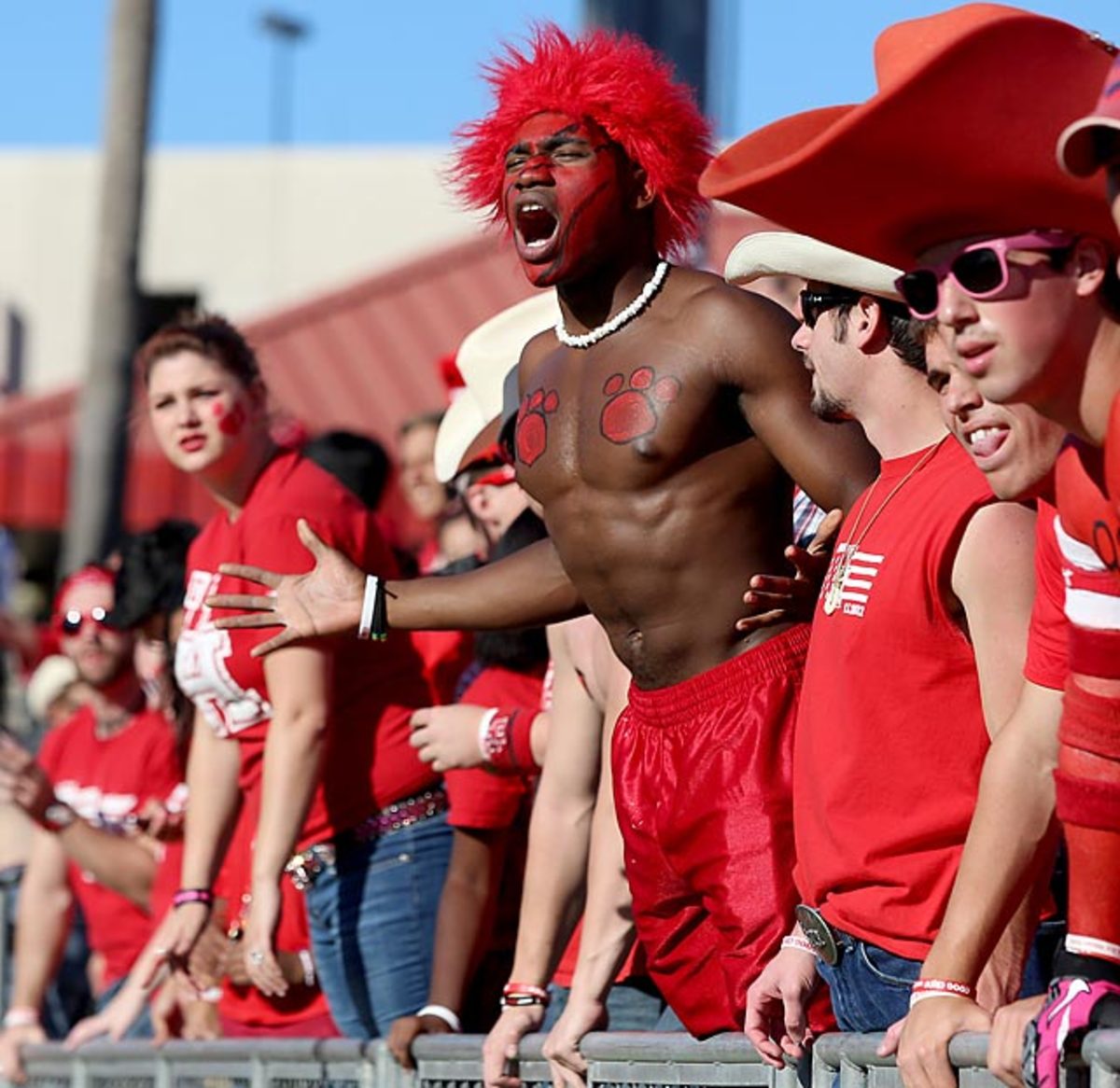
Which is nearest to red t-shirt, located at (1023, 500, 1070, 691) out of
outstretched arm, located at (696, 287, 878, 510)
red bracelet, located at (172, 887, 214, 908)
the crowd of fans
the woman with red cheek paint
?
the crowd of fans

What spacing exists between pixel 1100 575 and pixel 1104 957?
430 mm

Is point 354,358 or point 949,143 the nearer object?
point 949,143

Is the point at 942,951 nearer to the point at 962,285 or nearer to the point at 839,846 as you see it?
the point at 839,846

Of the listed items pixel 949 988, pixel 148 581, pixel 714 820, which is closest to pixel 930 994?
pixel 949 988

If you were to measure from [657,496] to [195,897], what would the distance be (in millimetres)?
1938

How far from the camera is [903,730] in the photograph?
3451 mm

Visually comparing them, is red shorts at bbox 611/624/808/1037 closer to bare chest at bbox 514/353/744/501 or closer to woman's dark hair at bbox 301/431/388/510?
bare chest at bbox 514/353/744/501

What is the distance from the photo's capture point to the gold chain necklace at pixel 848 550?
140 inches

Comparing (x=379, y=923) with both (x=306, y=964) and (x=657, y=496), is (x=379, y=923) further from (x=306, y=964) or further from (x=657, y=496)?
(x=657, y=496)

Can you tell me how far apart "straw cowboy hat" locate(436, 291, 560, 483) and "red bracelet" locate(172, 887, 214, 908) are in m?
1.05

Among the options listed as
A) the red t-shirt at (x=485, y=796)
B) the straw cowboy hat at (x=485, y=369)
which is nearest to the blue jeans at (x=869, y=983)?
the red t-shirt at (x=485, y=796)

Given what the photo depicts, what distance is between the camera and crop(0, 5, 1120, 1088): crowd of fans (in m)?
2.85

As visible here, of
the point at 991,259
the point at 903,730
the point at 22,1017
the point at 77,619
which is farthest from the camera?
the point at 77,619

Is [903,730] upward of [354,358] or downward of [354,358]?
upward
